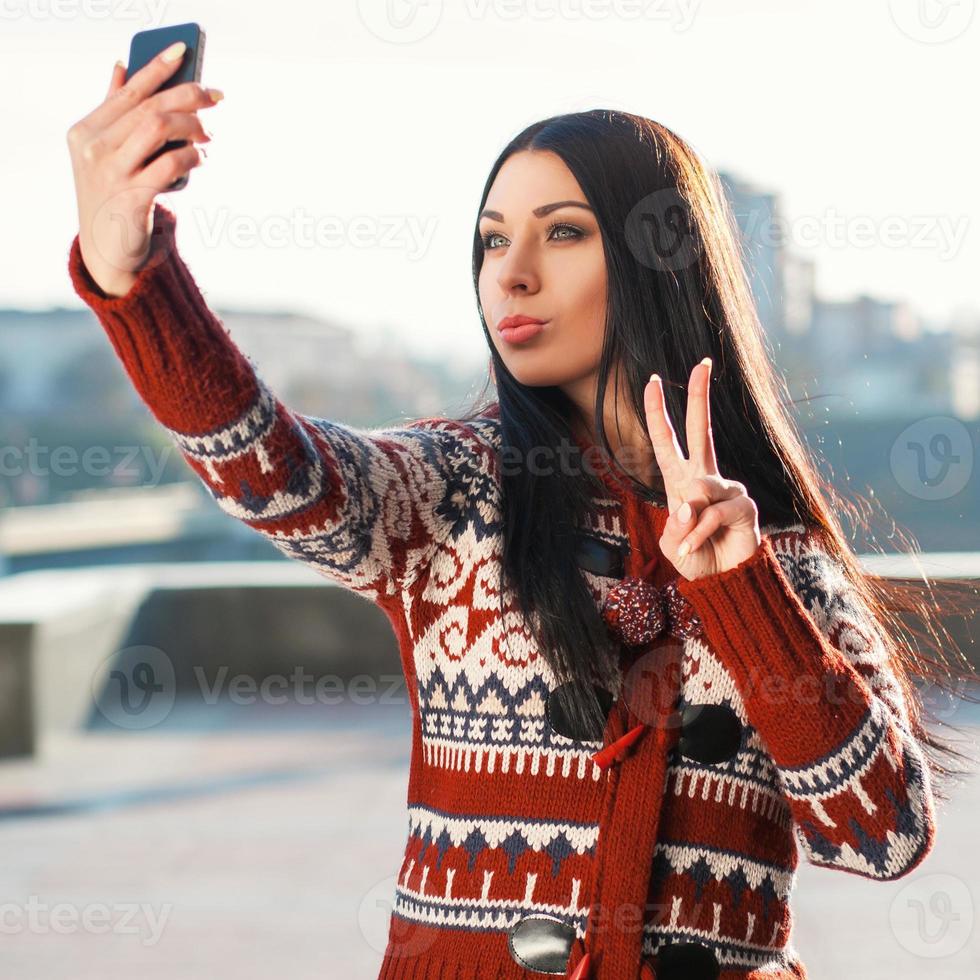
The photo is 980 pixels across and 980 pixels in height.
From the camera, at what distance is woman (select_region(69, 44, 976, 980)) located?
109 centimetres

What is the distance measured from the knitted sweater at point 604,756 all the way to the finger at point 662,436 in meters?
0.10

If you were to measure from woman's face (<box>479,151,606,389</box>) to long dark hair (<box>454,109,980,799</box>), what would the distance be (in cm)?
1

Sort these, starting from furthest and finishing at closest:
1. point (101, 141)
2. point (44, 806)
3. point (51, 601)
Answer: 1. point (51, 601)
2. point (44, 806)
3. point (101, 141)

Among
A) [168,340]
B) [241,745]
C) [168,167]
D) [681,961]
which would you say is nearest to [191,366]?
[168,340]

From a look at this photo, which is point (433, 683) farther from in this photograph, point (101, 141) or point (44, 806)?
point (44, 806)

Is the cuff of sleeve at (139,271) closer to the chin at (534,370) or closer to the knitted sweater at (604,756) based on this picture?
the knitted sweater at (604,756)

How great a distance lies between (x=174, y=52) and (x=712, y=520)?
22.0 inches

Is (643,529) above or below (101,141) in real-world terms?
below

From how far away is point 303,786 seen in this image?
3.87 m

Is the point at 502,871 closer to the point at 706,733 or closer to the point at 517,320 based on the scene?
the point at 706,733

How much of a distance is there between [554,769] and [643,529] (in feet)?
0.82

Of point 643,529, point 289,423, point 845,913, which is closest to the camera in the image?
point 289,423

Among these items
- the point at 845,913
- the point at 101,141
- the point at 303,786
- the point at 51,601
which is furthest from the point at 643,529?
the point at 51,601

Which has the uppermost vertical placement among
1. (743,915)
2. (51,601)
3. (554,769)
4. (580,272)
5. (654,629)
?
(580,272)
